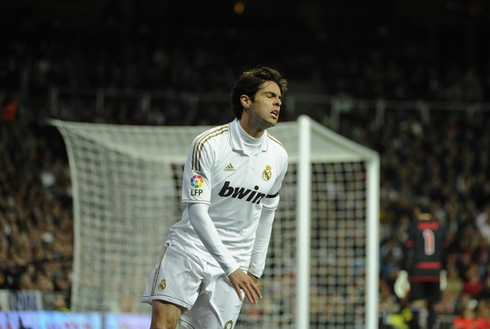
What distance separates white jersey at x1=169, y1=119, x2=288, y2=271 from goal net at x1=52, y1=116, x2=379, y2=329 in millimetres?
3856

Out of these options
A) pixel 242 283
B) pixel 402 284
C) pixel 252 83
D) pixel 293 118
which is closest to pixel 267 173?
pixel 252 83

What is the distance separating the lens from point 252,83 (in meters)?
4.75

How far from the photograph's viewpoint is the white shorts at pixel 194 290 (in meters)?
4.61

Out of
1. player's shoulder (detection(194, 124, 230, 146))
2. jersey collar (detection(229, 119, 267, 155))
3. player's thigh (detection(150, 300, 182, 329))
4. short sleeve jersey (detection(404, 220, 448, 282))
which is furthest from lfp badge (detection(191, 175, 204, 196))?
short sleeve jersey (detection(404, 220, 448, 282))

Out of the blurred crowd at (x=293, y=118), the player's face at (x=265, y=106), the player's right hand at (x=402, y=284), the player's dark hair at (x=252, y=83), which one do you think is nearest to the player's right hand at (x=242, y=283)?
the player's face at (x=265, y=106)

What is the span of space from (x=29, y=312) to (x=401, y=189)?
10.9m

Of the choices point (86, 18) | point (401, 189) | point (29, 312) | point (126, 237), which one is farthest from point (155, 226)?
point (86, 18)

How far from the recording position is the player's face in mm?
4684

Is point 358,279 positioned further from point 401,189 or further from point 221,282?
point 221,282

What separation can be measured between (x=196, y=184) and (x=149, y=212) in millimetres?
6528

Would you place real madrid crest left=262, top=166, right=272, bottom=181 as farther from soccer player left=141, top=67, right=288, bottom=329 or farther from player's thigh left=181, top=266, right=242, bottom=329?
player's thigh left=181, top=266, right=242, bottom=329

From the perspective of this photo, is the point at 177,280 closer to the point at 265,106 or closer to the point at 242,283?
the point at 242,283

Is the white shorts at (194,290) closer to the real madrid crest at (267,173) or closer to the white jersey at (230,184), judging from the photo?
the white jersey at (230,184)

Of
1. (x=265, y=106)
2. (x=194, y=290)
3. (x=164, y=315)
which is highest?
(x=265, y=106)
